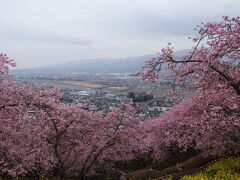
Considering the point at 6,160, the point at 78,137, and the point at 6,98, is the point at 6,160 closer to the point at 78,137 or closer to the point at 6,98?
the point at 6,98

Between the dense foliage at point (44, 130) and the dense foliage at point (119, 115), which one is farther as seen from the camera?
the dense foliage at point (44, 130)

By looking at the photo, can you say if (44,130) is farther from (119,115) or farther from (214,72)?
(214,72)

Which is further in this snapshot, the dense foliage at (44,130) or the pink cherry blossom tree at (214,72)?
the dense foliage at (44,130)

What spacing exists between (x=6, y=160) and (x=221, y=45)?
12.2 metres

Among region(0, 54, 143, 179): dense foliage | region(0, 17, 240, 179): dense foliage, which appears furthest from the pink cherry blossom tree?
region(0, 54, 143, 179): dense foliage

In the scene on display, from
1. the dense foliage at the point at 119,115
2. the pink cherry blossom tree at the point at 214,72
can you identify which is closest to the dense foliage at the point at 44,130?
the dense foliage at the point at 119,115

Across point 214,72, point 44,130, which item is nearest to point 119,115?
point 44,130

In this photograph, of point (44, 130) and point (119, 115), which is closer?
point (44, 130)

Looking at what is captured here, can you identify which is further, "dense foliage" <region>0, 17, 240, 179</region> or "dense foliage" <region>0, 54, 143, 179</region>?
"dense foliage" <region>0, 54, 143, 179</region>

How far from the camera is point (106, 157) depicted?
2603 centimetres

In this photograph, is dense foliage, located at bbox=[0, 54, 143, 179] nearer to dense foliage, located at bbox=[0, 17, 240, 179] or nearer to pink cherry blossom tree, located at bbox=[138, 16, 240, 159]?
dense foliage, located at bbox=[0, 17, 240, 179]

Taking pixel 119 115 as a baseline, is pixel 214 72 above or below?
above

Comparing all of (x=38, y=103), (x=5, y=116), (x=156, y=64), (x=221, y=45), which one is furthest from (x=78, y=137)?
(x=221, y=45)

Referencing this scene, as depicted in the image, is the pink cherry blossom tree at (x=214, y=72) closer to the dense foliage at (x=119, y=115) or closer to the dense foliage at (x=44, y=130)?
the dense foliage at (x=119, y=115)
